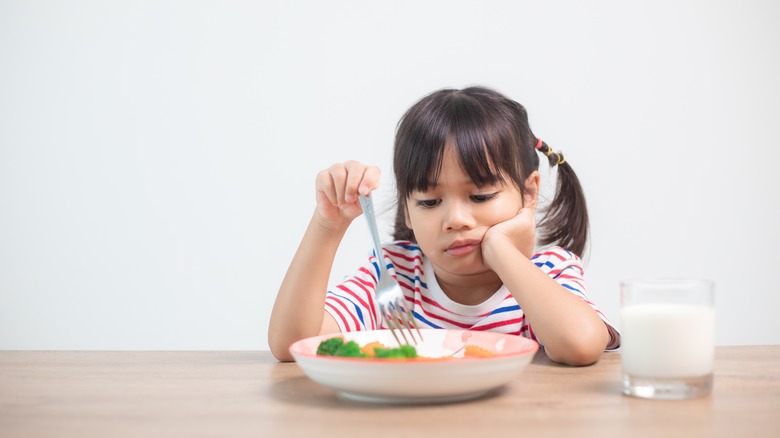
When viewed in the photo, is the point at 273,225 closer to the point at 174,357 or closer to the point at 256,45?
the point at 256,45

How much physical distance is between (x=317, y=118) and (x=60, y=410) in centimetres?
209

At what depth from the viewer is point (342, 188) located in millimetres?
1070

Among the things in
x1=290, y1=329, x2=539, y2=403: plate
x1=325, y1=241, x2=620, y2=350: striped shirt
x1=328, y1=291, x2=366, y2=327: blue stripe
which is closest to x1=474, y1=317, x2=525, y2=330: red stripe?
x1=325, y1=241, x2=620, y2=350: striped shirt

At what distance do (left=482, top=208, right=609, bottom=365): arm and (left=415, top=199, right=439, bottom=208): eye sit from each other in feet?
0.36

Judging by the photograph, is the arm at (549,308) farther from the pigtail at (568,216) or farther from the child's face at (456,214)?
the pigtail at (568,216)

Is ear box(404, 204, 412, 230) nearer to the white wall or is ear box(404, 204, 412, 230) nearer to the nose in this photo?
the nose

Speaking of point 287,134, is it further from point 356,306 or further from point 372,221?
point 372,221

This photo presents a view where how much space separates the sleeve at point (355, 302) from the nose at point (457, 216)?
0.77ft

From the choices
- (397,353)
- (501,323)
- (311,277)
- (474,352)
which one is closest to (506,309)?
(501,323)

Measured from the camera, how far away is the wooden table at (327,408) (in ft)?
2.03

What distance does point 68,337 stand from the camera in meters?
2.83

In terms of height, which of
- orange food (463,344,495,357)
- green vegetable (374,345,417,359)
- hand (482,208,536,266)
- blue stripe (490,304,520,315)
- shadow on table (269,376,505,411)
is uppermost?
hand (482,208,536,266)

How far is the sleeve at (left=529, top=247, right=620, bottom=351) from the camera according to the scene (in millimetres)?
1246

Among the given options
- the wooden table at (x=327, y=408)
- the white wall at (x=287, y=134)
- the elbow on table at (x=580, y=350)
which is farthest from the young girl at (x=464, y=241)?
the white wall at (x=287, y=134)
